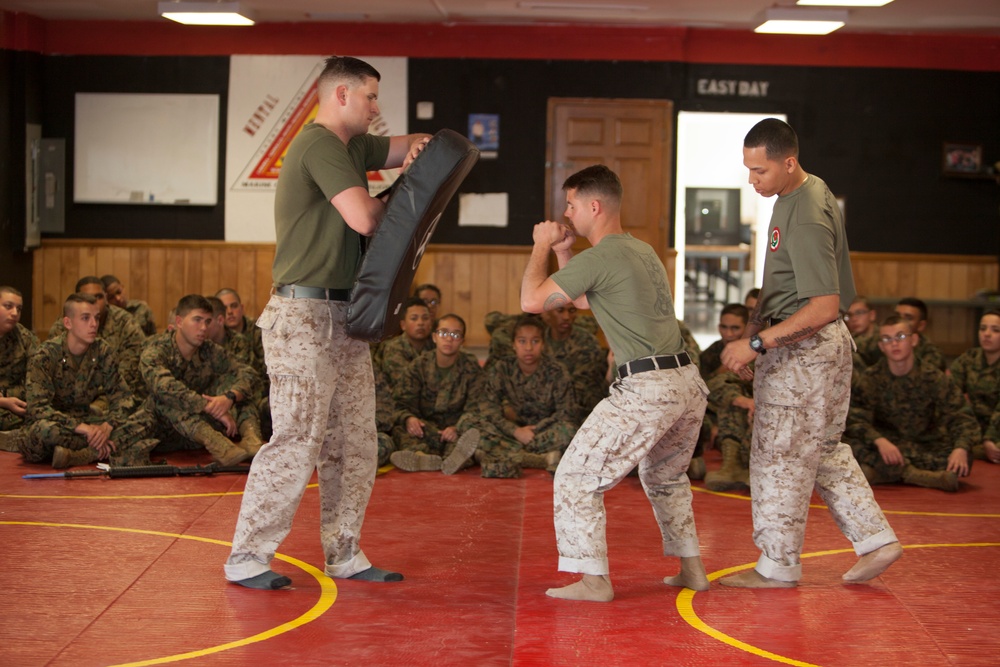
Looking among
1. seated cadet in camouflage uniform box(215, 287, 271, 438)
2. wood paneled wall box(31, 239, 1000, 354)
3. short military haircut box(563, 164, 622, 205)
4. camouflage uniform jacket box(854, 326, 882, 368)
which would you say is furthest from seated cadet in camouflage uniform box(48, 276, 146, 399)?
camouflage uniform jacket box(854, 326, 882, 368)

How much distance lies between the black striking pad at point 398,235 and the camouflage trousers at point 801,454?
54.2 inches

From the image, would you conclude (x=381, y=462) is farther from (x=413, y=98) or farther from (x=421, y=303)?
(x=413, y=98)

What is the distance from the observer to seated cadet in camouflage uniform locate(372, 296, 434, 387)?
728 centimetres

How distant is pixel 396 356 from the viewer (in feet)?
24.2

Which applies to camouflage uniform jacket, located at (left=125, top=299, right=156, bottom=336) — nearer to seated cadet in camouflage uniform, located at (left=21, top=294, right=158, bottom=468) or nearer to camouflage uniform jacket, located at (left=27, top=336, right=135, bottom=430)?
seated cadet in camouflage uniform, located at (left=21, top=294, right=158, bottom=468)

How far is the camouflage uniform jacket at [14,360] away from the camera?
7086 mm

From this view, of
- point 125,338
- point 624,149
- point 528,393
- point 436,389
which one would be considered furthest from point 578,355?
point 624,149

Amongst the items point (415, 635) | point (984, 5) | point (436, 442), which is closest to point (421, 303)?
point (436, 442)

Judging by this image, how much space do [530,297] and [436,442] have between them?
10.4 feet

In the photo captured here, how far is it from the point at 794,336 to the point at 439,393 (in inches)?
139

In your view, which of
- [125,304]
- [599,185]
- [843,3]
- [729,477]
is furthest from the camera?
[843,3]

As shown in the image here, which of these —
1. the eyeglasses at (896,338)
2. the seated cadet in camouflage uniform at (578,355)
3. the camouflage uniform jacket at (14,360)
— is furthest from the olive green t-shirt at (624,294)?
the camouflage uniform jacket at (14,360)

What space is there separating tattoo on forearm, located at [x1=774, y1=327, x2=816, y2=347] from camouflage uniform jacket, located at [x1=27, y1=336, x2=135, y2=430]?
13.9 ft

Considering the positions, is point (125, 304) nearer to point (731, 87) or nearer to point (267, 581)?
point (267, 581)
